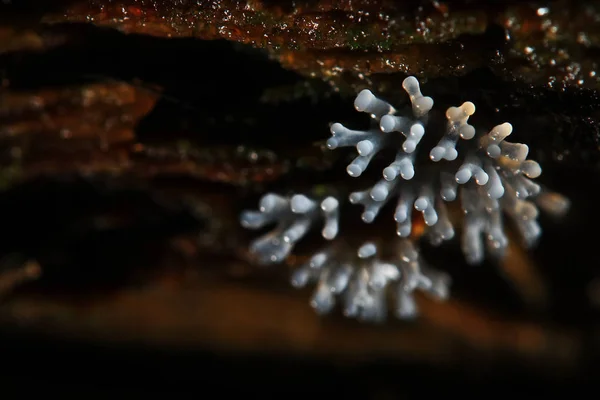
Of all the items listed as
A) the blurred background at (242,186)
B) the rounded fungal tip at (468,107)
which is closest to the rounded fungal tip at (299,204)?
the blurred background at (242,186)

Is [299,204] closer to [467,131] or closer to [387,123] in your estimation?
[387,123]

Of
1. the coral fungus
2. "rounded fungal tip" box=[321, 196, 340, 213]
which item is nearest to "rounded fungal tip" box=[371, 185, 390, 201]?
the coral fungus

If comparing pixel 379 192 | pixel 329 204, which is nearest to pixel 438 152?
pixel 379 192

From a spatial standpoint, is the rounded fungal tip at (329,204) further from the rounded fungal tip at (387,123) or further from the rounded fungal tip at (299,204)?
the rounded fungal tip at (387,123)

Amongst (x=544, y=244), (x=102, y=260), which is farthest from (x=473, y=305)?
(x=102, y=260)

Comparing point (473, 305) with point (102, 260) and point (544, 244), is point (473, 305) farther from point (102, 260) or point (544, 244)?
point (102, 260)
